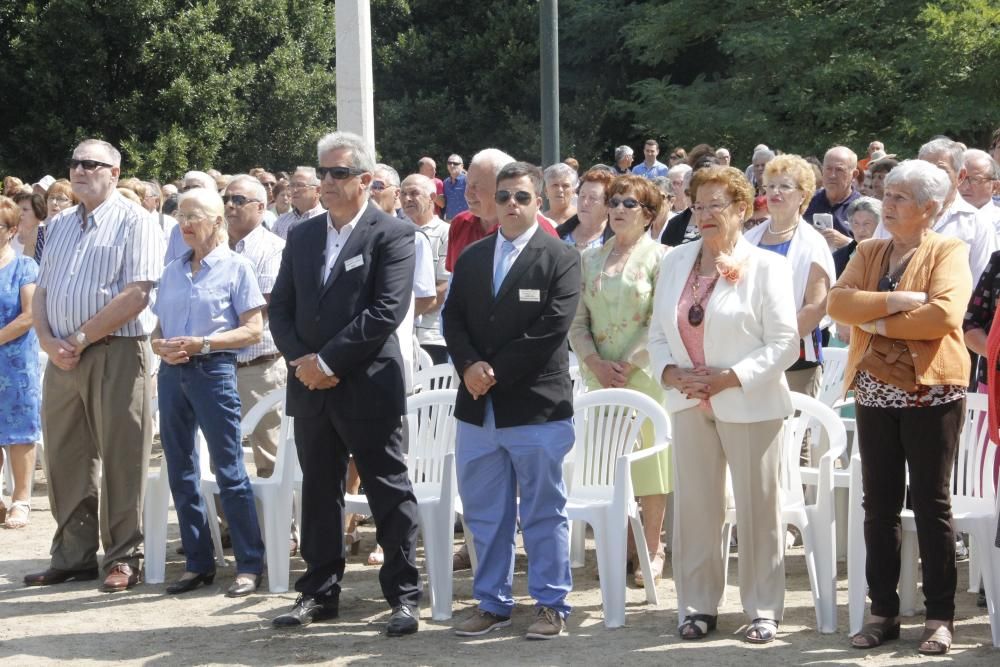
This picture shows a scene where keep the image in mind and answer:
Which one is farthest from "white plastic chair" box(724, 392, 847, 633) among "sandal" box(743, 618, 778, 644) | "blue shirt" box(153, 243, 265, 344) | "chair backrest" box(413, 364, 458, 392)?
"blue shirt" box(153, 243, 265, 344)

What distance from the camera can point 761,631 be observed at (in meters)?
5.61

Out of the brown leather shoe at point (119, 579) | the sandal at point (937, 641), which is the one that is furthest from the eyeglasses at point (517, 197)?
the brown leather shoe at point (119, 579)

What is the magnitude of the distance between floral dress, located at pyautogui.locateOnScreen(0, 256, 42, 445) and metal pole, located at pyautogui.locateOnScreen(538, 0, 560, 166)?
6.19 m

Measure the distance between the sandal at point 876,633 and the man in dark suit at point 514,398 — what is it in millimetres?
1199

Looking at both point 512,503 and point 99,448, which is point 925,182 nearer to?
point 512,503

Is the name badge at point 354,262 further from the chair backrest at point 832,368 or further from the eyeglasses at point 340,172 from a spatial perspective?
the chair backrest at point 832,368

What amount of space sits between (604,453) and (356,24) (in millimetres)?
6379

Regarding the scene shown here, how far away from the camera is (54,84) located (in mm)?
25953

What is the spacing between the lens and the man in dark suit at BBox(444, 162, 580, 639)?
5754 millimetres

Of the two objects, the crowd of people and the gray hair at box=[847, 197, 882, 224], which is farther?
the gray hair at box=[847, 197, 882, 224]

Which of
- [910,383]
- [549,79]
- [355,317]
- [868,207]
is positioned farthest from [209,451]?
[549,79]

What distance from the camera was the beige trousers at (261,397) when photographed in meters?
7.46

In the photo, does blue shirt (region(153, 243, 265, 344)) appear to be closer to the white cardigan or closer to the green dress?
the green dress

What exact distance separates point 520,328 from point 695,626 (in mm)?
1424
